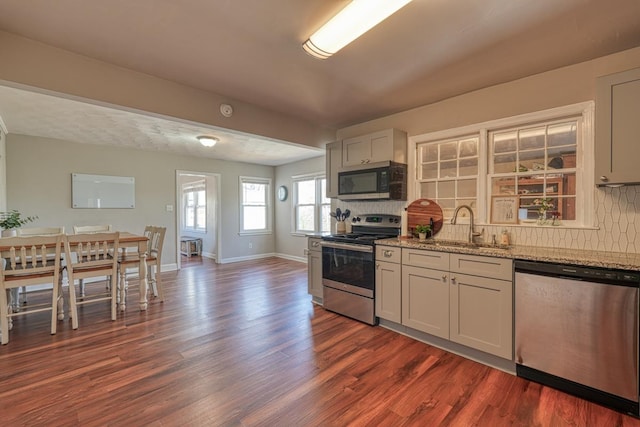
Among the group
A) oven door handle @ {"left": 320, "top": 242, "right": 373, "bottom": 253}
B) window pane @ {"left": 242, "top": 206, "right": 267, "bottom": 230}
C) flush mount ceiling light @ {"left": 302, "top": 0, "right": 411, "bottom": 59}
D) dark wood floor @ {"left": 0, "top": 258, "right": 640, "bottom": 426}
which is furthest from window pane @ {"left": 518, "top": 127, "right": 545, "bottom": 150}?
window pane @ {"left": 242, "top": 206, "right": 267, "bottom": 230}

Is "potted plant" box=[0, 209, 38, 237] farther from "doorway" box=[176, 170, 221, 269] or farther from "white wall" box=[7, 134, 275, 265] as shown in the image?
"doorway" box=[176, 170, 221, 269]

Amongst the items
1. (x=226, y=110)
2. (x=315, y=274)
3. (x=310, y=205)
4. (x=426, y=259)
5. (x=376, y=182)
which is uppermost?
(x=226, y=110)

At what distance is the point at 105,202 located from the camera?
517 centimetres

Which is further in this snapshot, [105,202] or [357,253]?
[105,202]

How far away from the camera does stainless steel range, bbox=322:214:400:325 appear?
3043 millimetres

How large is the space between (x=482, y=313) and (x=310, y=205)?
15.6ft

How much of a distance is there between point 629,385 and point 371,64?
275 cm

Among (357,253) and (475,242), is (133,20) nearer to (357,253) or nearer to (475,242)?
(357,253)

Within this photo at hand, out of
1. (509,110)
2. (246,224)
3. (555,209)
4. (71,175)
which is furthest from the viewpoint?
(246,224)

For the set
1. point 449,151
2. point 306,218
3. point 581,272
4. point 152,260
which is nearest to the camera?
point 581,272

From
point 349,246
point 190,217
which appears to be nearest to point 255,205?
point 190,217

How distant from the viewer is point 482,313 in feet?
7.49

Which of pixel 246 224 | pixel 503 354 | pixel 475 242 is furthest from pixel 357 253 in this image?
pixel 246 224

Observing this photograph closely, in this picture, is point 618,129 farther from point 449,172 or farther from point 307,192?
point 307,192
